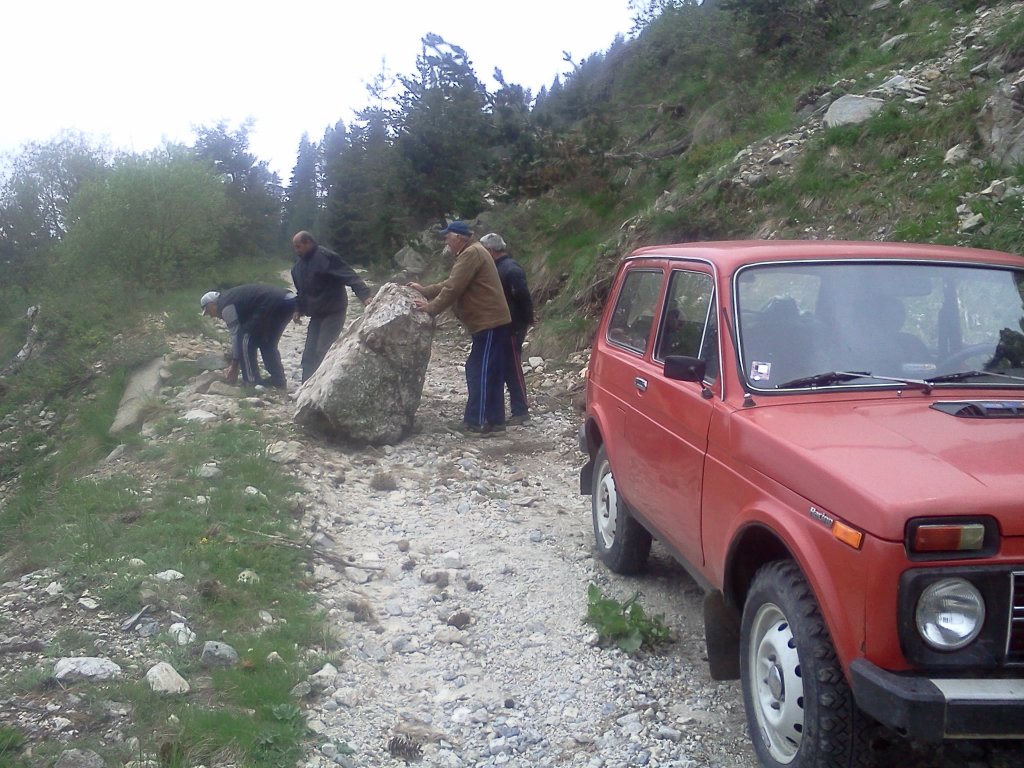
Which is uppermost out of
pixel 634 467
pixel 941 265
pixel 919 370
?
pixel 941 265

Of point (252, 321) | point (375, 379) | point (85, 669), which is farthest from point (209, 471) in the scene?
point (252, 321)

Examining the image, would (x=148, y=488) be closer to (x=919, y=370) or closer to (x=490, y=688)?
(x=490, y=688)

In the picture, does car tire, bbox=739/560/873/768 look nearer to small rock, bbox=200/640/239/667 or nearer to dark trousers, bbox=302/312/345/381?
small rock, bbox=200/640/239/667

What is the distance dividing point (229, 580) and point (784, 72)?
1462 cm

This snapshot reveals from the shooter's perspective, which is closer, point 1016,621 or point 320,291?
point 1016,621

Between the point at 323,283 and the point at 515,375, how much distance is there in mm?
2455

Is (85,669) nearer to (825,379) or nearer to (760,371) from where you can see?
(760,371)

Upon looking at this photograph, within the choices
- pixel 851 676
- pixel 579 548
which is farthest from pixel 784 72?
pixel 851 676

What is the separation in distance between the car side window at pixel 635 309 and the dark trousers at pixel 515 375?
3.50 m

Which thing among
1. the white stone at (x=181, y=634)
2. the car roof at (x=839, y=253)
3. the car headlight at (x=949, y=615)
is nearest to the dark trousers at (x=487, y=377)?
the car roof at (x=839, y=253)

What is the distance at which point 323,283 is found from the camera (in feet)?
33.2

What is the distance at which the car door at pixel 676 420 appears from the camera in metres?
3.98

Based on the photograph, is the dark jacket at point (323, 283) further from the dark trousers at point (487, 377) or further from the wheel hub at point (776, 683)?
the wheel hub at point (776, 683)

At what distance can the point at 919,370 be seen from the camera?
12.0 feet
